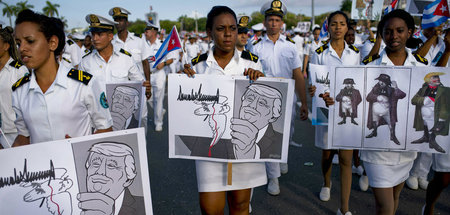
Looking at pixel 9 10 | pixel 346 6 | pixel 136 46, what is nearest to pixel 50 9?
pixel 9 10

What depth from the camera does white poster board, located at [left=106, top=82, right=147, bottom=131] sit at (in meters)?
3.82

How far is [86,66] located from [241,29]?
2.47 m

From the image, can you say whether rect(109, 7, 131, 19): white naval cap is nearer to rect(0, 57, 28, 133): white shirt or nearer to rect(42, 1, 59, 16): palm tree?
rect(0, 57, 28, 133): white shirt

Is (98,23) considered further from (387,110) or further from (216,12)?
(387,110)

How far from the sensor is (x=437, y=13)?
10.7ft

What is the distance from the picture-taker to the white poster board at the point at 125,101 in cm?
382

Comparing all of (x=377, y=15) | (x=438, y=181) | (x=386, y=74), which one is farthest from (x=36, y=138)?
(x=377, y=15)

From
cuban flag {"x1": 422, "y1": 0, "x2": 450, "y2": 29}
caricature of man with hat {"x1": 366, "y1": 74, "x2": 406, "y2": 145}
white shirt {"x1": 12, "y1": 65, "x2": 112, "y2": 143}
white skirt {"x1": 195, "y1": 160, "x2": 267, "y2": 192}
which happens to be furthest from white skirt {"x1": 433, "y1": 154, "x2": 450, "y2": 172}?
white shirt {"x1": 12, "y1": 65, "x2": 112, "y2": 143}

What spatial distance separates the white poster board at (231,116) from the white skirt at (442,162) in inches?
63.5

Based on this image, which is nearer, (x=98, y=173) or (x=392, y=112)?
(x=98, y=173)

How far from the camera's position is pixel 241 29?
17.5 feet

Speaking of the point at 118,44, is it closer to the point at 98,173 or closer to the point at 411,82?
the point at 98,173

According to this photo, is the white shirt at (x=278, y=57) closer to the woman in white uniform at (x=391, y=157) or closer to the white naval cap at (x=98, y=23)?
the woman in white uniform at (x=391, y=157)

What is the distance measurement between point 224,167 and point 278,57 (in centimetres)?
267
